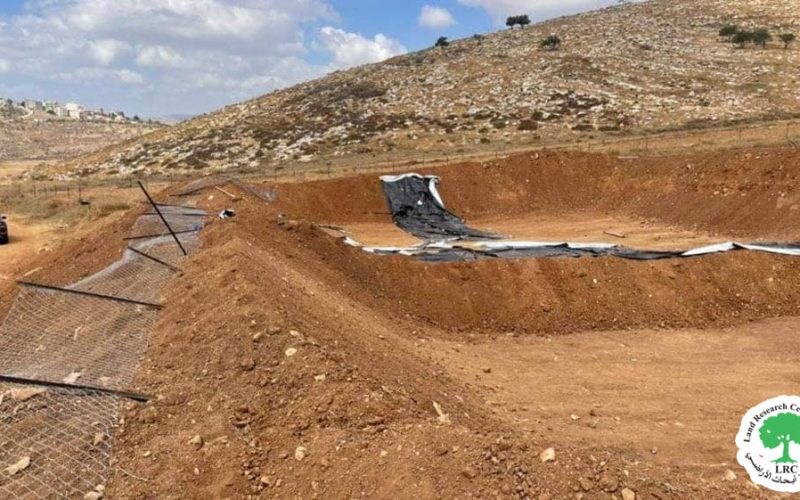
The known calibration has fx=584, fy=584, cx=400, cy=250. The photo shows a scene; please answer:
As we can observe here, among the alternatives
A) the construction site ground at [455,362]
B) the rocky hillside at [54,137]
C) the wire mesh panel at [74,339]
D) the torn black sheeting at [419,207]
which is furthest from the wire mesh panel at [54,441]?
the rocky hillside at [54,137]

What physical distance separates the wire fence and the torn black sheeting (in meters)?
9.93

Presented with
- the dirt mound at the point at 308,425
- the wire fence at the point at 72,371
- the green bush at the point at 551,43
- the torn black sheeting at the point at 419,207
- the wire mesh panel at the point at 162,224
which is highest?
the green bush at the point at 551,43

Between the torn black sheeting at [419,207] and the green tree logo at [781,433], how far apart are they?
13.8 metres

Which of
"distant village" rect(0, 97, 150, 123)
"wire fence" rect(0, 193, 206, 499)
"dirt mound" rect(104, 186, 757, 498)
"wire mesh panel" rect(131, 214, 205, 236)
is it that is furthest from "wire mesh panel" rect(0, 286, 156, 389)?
"distant village" rect(0, 97, 150, 123)

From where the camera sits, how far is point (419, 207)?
21641 millimetres

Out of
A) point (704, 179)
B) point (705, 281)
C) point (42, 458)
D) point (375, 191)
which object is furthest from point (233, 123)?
point (42, 458)

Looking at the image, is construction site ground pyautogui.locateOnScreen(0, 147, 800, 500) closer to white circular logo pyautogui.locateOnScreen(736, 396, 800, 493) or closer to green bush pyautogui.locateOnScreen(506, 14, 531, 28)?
white circular logo pyautogui.locateOnScreen(736, 396, 800, 493)

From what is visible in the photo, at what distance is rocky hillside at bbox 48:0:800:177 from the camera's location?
1523 inches

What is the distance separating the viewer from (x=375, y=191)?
2250 cm

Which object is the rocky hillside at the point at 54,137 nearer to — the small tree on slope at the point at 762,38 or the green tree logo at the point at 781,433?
the small tree on slope at the point at 762,38

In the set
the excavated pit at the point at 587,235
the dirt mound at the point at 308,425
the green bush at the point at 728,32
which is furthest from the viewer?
→ the green bush at the point at 728,32

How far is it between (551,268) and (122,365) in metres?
8.83

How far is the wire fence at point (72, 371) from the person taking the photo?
490cm

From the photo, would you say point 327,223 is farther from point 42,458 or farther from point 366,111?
point 366,111
